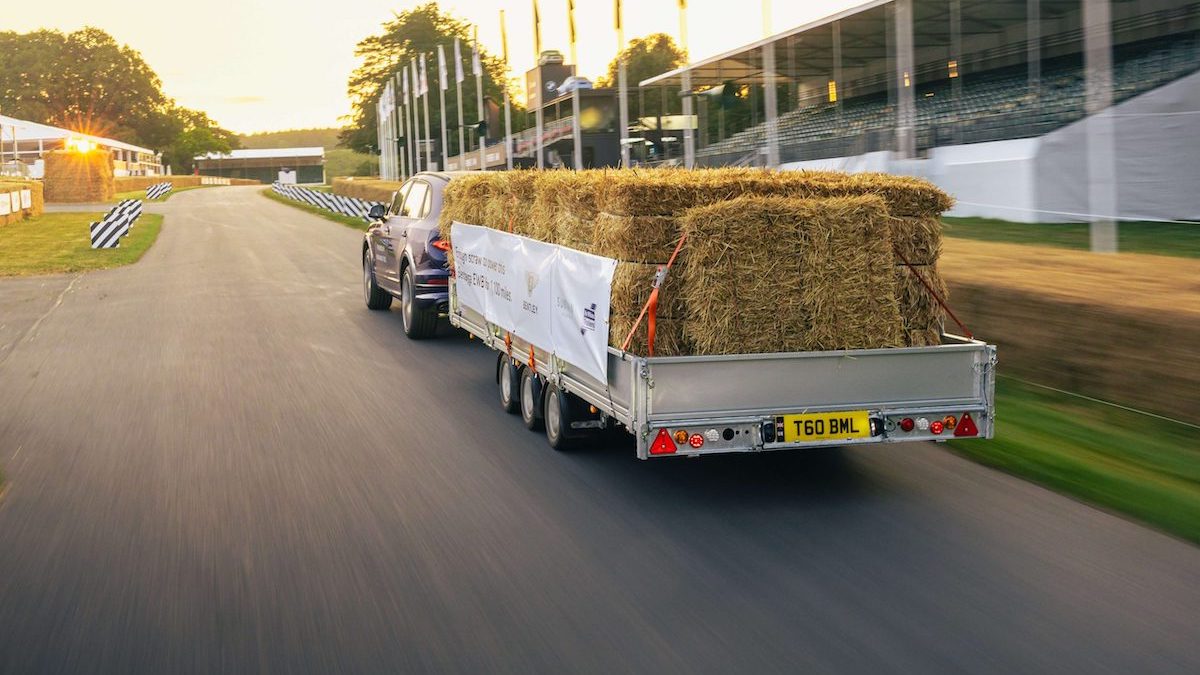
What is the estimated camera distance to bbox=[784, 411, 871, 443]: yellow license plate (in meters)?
6.93

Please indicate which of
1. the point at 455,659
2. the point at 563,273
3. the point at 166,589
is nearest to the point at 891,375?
the point at 563,273

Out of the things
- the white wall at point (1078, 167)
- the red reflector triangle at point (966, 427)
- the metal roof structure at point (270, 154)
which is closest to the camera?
the red reflector triangle at point (966, 427)

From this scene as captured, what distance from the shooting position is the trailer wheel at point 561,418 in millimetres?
8352

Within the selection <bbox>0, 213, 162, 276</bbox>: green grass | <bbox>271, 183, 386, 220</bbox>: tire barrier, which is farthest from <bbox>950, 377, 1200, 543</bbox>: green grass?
<bbox>271, 183, 386, 220</bbox>: tire barrier

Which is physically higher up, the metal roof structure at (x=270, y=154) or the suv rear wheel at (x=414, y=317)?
the metal roof structure at (x=270, y=154)

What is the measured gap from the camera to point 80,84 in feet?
502

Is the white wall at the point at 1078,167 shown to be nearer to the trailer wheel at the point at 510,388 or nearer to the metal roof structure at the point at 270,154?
the trailer wheel at the point at 510,388

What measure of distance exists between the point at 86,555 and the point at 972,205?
19349 millimetres

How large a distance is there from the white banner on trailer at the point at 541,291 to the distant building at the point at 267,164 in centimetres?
18137

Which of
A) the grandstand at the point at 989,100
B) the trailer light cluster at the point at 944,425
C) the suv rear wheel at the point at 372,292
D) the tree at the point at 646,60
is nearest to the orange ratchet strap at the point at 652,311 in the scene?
the trailer light cluster at the point at 944,425

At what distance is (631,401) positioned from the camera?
23.0ft

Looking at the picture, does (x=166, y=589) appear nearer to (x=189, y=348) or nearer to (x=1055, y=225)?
(x=189, y=348)

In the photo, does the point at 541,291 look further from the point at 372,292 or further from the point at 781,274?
the point at 372,292

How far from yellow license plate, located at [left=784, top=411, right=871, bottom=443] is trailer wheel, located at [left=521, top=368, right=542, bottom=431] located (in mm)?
2640
